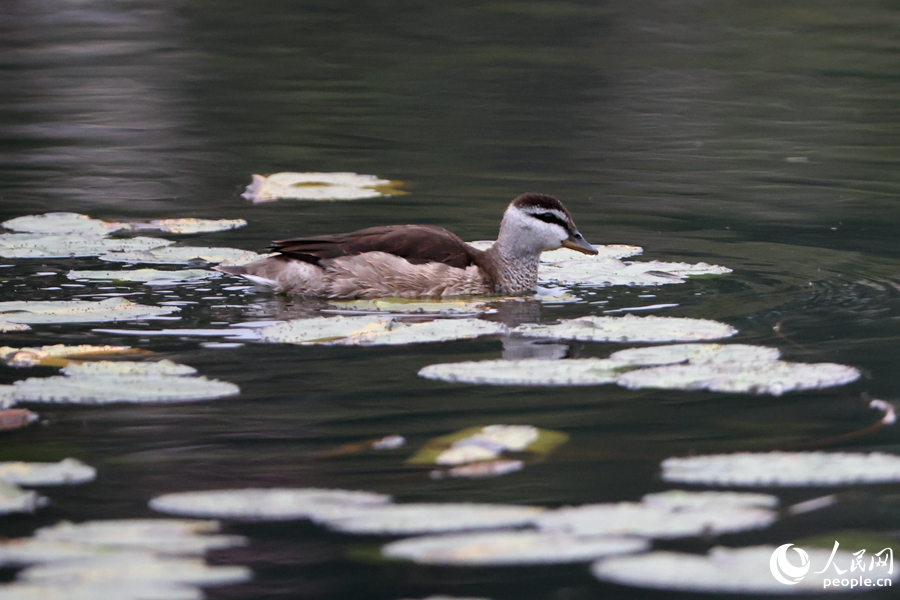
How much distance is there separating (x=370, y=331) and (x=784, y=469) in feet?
9.01

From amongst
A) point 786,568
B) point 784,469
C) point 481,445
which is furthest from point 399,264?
point 786,568

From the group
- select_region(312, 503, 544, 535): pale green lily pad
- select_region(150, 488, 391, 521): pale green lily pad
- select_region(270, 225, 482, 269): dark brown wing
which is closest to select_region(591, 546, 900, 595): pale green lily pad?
select_region(312, 503, 544, 535): pale green lily pad

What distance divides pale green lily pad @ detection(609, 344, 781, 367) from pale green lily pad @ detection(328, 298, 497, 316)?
1684 millimetres

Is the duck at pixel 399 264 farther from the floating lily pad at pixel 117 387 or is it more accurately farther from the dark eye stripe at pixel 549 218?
the floating lily pad at pixel 117 387

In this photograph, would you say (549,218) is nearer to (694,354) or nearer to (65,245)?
(694,354)

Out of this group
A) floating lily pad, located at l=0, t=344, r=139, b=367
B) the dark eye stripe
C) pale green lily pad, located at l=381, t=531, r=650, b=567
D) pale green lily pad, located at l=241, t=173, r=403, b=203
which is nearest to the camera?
pale green lily pad, located at l=381, t=531, r=650, b=567

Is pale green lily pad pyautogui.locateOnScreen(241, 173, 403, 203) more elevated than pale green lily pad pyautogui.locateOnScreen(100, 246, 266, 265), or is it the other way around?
pale green lily pad pyautogui.locateOnScreen(241, 173, 403, 203)

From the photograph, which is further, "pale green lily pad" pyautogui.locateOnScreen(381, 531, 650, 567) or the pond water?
the pond water

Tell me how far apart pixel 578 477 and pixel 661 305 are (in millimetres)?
2845

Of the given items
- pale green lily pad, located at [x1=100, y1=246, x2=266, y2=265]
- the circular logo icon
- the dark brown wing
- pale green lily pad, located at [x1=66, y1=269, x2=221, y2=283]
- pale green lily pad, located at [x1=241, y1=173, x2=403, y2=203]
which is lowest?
the circular logo icon

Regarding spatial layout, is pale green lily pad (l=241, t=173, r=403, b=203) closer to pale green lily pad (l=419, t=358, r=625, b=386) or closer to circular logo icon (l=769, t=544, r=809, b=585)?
pale green lily pad (l=419, t=358, r=625, b=386)

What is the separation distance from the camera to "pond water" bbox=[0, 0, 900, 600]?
4.98 meters

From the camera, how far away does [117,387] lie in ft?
18.6

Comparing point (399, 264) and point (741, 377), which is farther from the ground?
point (399, 264)
